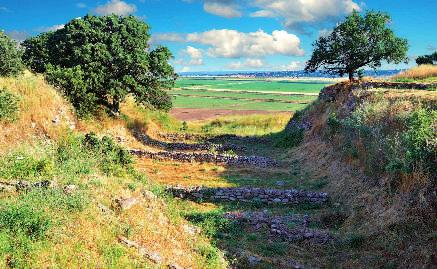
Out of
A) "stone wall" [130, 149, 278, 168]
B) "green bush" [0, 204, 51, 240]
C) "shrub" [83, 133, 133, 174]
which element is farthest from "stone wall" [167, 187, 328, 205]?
"green bush" [0, 204, 51, 240]

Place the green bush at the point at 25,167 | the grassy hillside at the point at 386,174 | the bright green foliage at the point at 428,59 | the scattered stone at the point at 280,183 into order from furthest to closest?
the bright green foliage at the point at 428,59 < the scattered stone at the point at 280,183 < the green bush at the point at 25,167 < the grassy hillside at the point at 386,174

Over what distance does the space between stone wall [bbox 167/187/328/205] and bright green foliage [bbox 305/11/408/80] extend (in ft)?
57.1

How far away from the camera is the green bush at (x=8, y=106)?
18516mm

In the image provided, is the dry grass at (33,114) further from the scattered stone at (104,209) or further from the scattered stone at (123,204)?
the scattered stone at (104,209)

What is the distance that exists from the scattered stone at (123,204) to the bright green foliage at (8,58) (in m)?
18.8

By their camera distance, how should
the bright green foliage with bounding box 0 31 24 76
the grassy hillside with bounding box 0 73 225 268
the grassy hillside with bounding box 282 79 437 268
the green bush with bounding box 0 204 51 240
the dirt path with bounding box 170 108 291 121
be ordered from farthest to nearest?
the dirt path with bounding box 170 108 291 121
the bright green foliage with bounding box 0 31 24 76
the grassy hillside with bounding box 282 79 437 268
the green bush with bounding box 0 204 51 240
the grassy hillside with bounding box 0 73 225 268

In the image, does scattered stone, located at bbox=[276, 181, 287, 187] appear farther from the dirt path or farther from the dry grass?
the dirt path

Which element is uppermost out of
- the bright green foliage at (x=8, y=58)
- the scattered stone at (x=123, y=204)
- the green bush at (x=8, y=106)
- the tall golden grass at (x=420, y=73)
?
the bright green foliage at (x=8, y=58)

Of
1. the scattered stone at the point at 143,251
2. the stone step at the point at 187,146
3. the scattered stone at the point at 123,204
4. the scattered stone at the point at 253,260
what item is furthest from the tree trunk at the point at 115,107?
the scattered stone at the point at 143,251

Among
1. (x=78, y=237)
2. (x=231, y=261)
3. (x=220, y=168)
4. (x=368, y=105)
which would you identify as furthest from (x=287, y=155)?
(x=78, y=237)

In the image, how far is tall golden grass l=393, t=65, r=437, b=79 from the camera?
106 ft

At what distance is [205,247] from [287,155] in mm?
20514

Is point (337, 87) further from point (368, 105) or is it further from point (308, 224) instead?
point (308, 224)

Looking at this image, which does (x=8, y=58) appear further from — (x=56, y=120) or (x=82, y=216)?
(x=82, y=216)
